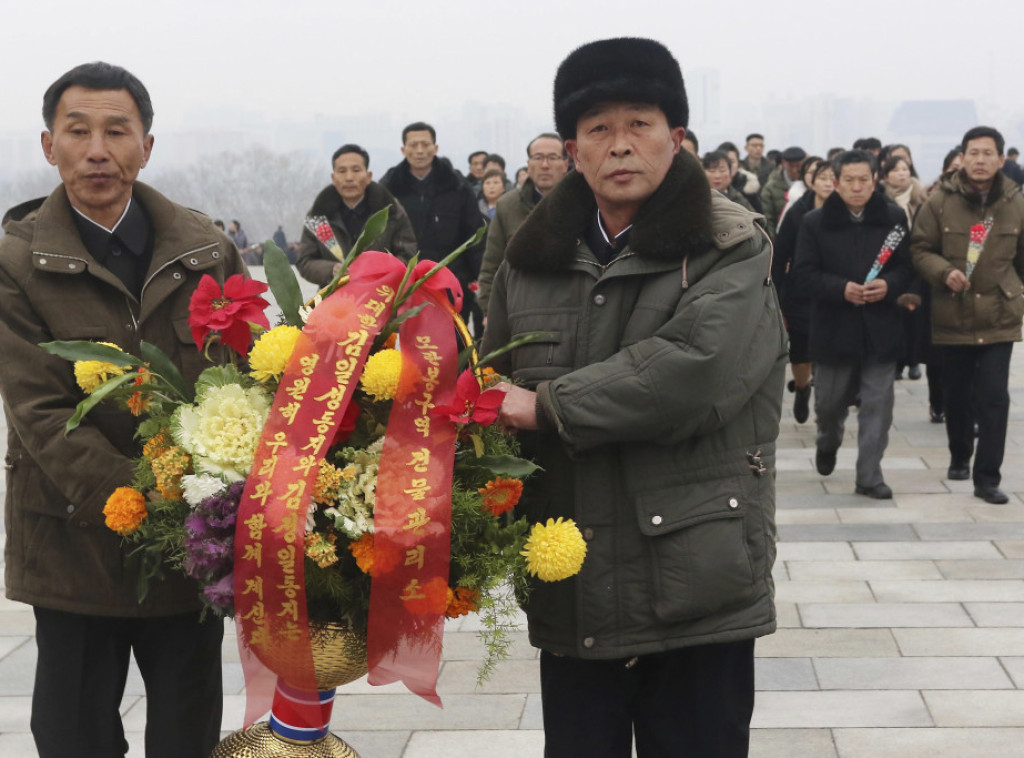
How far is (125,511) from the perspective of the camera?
270cm

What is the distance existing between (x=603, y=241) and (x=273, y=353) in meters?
0.85

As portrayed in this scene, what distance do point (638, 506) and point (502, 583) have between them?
35 cm

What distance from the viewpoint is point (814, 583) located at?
6.27 meters

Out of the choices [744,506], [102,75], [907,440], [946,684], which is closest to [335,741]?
[744,506]

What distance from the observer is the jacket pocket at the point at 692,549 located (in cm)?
292

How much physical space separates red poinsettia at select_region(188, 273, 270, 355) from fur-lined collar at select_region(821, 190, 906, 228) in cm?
554

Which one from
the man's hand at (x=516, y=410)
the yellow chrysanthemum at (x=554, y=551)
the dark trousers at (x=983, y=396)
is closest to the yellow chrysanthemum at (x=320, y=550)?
the yellow chrysanthemum at (x=554, y=551)

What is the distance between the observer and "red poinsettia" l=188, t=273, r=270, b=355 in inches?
108

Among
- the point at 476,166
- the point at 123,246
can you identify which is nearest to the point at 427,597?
the point at 123,246

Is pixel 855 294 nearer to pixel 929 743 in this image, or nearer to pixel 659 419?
pixel 929 743

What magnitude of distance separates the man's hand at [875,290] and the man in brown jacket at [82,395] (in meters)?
4.90

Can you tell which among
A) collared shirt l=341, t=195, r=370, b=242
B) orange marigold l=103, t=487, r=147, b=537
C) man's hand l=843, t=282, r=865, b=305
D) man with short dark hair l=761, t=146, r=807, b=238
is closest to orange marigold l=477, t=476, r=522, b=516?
orange marigold l=103, t=487, r=147, b=537

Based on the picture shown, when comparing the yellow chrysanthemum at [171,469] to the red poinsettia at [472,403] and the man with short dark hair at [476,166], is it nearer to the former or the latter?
the red poinsettia at [472,403]

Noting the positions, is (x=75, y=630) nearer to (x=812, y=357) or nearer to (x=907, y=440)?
(x=812, y=357)
